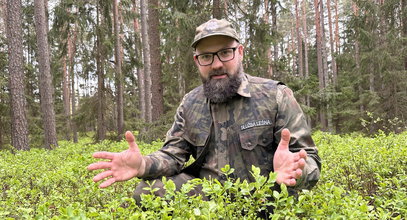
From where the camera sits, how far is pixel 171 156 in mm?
3287

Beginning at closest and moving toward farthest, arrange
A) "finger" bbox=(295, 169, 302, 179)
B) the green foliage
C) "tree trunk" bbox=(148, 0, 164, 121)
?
the green foliage → "finger" bbox=(295, 169, 302, 179) → "tree trunk" bbox=(148, 0, 164, 121)

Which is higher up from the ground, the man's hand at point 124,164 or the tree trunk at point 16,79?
the tree trunk at point 16,79

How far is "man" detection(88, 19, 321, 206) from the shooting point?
118 inches

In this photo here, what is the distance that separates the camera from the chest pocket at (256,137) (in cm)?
304

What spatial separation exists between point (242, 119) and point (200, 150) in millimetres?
553

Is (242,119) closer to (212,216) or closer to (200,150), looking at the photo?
(200,150)

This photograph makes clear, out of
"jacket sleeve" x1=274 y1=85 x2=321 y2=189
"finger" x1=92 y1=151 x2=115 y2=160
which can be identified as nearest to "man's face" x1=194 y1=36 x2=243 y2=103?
"jacket sleeve" x1=274 y1=85 x2=321 y2=189

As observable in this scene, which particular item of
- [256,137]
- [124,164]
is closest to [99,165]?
[124,164]

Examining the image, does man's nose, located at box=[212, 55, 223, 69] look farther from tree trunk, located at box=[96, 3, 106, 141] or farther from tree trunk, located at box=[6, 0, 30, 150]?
tree trunk, located at box=[96, 3, 106, 141]

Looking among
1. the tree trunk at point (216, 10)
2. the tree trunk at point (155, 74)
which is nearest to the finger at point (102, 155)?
the tree trunk at point (216, 10)

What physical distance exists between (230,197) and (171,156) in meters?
1.15

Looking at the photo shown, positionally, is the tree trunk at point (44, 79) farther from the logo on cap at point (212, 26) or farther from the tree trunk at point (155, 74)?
the logo on cap at point (212, 26)

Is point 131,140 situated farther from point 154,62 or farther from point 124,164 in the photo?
point 154,62

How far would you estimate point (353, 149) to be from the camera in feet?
16.0
